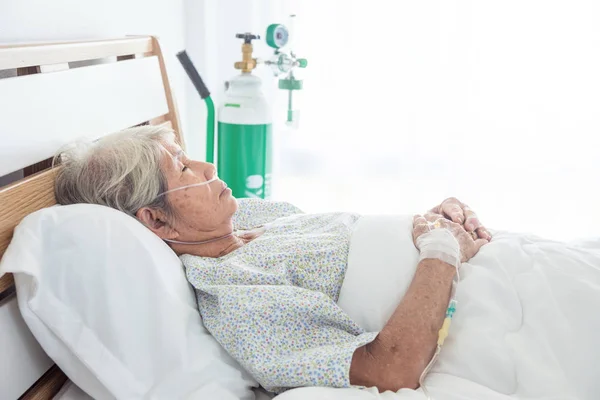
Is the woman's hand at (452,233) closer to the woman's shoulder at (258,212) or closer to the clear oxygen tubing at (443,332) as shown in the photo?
the clear oxygen tubing at (443,332)

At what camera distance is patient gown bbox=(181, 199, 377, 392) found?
1083 millimetres

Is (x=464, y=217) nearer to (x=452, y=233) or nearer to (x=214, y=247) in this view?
(x=452, y=233)

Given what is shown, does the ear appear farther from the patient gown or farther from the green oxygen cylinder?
the green oxygen cylinder

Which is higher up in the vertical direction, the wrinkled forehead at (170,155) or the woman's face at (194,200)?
the wrinkled forehead at (170,155)

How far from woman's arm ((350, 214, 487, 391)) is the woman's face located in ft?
1.50

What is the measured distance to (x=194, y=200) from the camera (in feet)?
4.42

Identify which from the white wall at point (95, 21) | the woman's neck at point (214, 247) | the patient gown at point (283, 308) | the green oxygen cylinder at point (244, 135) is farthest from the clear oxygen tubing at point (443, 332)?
the green oxygen cylinder at point (244, 135)

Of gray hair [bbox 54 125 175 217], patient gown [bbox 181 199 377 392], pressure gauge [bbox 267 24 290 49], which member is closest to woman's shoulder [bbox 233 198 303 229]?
patient gown [bbox 181 199 377 392]

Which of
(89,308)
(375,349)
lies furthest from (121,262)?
(375,349)

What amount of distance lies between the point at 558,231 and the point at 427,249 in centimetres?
195

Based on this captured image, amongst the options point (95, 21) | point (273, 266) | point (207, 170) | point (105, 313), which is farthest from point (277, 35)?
point (105, 313)

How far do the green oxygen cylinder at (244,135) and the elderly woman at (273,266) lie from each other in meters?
0.77

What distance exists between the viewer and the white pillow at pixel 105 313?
1.02 meters

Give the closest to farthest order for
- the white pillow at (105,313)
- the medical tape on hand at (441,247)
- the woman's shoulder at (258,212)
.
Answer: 1. the white pillow at (105,313)
2. the medical tape on hand at (441,247)
3. the woman's shoulder at (258,212)
